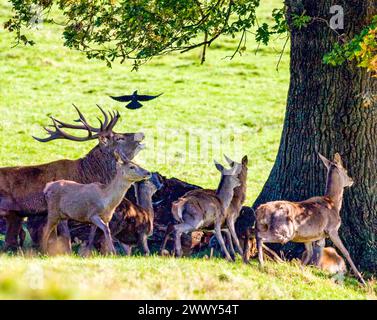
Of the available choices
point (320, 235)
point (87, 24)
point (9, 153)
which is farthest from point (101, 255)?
point (9, 153)

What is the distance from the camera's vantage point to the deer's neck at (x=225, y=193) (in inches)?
587

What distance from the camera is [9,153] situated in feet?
87.3

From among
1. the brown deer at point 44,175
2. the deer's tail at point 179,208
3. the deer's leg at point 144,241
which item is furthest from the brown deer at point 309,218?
the brown deer at point 44,175

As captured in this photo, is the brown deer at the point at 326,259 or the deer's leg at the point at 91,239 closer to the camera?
the deer's leg at the point at 91,239

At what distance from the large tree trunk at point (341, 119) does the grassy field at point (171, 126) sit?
140cm

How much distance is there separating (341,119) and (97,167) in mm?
3937

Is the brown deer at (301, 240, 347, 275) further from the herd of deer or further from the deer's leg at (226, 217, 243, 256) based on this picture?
the deer's leg at (226, 217, 243, 256)

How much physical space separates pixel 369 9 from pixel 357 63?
0.81m

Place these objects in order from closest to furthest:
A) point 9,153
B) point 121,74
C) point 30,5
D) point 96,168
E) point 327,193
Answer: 1. point 327,193
2. point 96,168
3. point 30,5
4. point 9,153
5. point 121,74

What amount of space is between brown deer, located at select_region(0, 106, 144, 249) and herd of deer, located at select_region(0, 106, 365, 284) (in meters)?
0.01

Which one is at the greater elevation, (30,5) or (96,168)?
(30,5)

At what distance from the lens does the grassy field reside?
11688 millimetres

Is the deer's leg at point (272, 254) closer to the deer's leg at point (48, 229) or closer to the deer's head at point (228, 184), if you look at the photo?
the deer's head at point (228, 184)
